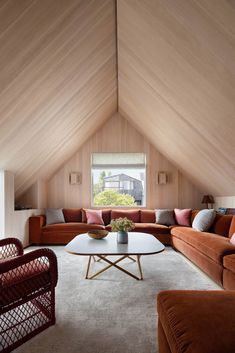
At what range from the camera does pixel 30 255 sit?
84.4 inches

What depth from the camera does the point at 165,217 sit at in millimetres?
6066

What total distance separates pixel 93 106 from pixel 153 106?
1.28 meters

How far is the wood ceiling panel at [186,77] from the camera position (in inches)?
96.0

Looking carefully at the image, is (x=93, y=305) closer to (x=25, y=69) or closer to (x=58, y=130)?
(x=25, y=69)

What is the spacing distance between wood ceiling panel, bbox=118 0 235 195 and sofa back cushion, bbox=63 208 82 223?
2.64 m

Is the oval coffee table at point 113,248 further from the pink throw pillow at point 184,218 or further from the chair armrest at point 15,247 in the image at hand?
the pink throw pillow at point 184,218

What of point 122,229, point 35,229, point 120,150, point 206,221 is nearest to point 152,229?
point 206,221

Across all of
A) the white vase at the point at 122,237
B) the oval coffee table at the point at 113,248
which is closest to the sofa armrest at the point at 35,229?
the oval coffee table at the point at 113,248

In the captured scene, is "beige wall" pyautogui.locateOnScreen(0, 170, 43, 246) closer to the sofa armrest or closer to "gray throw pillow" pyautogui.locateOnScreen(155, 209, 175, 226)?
the sofa armrest

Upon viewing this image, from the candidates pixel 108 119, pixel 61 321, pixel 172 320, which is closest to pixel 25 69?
pixel 61 321

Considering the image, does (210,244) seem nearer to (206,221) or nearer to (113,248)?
(206,221)

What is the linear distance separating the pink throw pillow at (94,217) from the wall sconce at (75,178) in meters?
0.98

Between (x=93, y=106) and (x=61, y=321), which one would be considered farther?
(x=93, y=106)

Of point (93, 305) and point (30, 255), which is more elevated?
point (30, 255)
